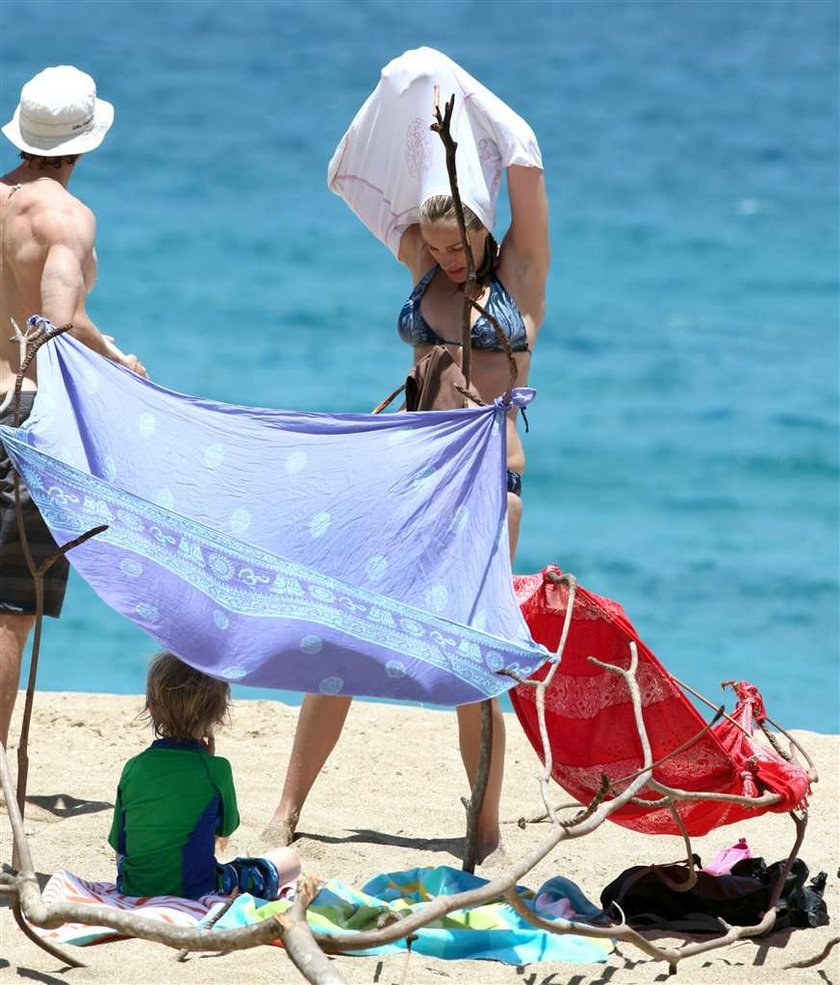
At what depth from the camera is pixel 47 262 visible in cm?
325

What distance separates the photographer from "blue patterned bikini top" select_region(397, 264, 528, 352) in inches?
122

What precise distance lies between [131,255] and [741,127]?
291 inches

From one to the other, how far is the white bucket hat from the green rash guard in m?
1.40

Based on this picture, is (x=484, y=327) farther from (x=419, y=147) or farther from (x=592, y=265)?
(x=592, y=265)

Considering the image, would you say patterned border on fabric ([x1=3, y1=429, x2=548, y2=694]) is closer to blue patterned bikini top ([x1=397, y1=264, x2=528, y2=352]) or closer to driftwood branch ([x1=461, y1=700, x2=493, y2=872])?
driftwood branch ([x1=461, y1=700, x2=493, y2=872])

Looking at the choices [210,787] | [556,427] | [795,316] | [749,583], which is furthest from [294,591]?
[795,316]

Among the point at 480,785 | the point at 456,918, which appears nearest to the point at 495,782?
the point at 480,785

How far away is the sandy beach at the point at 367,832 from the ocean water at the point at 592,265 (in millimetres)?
4014

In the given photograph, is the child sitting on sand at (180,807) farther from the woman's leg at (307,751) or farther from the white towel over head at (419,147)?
the white towel over head at (419,147)

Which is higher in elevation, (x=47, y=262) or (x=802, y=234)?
(x=802, y=234)

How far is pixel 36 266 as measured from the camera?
3307 mm

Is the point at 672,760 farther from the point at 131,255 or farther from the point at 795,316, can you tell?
the point at 131,255

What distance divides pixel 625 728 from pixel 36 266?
61.4 inches

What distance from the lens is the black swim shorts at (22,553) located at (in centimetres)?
331
